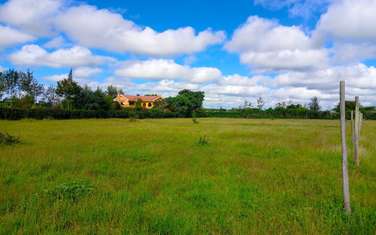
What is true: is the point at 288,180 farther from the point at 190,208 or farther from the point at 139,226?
the point at 139,226

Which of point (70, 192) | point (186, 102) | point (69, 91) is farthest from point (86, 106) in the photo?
point (70, 192)

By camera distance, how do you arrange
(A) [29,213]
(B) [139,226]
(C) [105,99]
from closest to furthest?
(B) [139,226] < (A) [29,213] < (C) [105,99]

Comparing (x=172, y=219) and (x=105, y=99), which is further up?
(x=105, y=99)

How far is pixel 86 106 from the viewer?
166ft

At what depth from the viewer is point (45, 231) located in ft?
12.1

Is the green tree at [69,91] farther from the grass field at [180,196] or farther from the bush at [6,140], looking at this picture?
the grass field at [180,196]

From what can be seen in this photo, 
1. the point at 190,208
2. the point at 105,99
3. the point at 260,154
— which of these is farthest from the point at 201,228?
the point at 105,99

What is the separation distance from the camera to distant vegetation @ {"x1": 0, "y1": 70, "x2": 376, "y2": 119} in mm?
38031

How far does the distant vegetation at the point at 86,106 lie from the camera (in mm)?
38031

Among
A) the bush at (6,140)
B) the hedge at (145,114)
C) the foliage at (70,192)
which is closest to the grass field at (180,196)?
the foliage at (70,192)

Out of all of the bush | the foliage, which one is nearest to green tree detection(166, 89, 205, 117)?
the bush

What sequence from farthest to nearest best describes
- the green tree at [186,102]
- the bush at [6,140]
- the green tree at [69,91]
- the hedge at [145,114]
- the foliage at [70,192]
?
the green tree at [186,102] < the green tree at [69,91] < the hedge at [145,114] < the bush at [6,140] < the foliage at [70,192]

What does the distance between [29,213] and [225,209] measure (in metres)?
2.93

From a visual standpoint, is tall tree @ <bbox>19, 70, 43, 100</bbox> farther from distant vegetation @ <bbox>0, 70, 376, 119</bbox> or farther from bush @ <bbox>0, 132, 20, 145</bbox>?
bush @ <bbox>0, 132, 20, 145</bbox>
